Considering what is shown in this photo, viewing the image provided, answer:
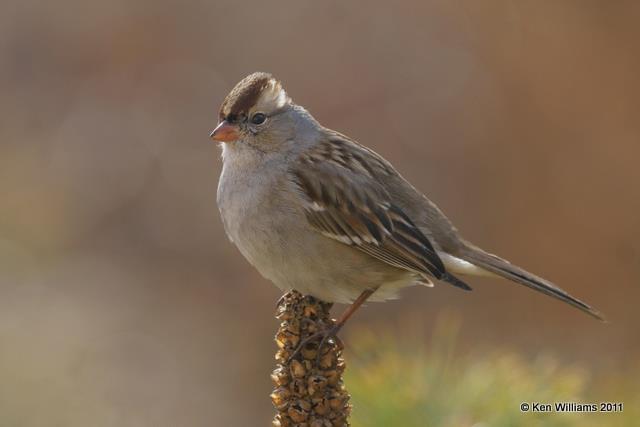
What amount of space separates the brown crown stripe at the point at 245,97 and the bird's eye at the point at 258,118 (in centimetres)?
4

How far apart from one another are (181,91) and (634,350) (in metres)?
4.28

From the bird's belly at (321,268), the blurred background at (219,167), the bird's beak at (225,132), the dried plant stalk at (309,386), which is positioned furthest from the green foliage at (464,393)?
the blurred background at (219,167)

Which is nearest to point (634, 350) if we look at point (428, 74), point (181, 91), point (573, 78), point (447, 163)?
point (447, 163)

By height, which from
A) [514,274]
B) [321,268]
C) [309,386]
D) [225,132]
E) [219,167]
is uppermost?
[219,167]

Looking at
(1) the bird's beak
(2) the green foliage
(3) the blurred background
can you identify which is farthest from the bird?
(3) the blurred background

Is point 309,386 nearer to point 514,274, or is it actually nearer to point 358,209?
point 358,209

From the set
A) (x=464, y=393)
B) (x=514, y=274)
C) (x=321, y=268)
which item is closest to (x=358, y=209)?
(x=321, y=268)

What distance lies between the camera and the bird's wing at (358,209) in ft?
10.4

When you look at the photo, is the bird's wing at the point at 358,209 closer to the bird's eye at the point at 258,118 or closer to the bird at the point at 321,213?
the bird at the point at 321,213

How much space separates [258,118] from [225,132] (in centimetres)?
13

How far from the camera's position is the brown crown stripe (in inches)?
127

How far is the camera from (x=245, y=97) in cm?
324

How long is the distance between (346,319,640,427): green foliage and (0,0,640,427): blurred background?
2.36 metres

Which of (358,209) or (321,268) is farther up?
(358,209)
